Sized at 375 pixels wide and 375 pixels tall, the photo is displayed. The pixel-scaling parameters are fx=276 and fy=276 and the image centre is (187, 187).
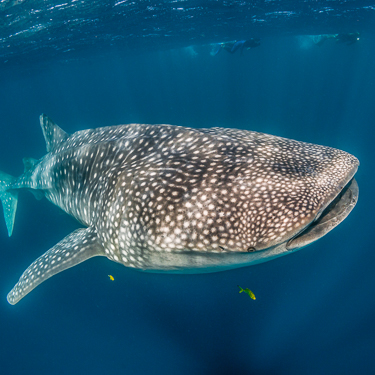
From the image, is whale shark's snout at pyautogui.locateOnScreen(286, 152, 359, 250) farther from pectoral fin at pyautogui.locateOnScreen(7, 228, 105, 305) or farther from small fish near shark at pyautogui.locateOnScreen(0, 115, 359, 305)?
pectoral fin at pyautogui.locateOnScreen(7, 228, 105, 305)

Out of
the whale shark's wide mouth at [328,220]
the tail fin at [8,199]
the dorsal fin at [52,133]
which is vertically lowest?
the tail fin at [8,199]

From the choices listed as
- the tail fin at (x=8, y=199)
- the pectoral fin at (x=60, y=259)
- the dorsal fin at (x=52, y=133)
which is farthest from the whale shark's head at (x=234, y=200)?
the tail fin at (x=8, y=199)

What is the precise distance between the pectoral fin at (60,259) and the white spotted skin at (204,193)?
0.21 metres

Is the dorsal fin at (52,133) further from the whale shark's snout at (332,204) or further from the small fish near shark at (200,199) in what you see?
the whale shark's snout at (332,204)

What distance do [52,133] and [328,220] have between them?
600cm

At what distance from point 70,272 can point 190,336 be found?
4550 mm

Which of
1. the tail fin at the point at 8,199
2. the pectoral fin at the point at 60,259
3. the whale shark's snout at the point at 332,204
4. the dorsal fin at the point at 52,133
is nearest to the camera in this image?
the whale shark's snout at the point at 332,204

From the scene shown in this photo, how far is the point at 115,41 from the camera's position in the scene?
23547 millimetres

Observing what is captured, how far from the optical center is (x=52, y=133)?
6.22 metres

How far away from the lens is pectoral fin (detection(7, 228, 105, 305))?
3.70 m

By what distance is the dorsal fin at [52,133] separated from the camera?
5988mm

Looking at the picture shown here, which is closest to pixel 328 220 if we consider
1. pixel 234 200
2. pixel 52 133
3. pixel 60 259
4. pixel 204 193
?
pixel 234 200

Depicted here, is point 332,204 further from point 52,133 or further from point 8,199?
point 8,199

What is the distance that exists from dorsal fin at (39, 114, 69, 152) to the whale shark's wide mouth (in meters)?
5.34
